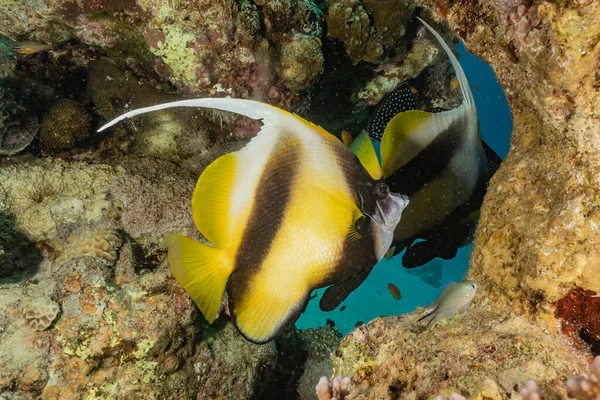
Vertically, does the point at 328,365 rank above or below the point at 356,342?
below

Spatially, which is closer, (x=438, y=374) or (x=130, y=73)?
(x=438, y=374)

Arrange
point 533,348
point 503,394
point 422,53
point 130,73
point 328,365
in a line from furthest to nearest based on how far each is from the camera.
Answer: point 422,53
point 328,365
point 130,73
point 533,348
point 503,394

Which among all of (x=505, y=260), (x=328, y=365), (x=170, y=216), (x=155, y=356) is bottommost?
(x=328, y=365)

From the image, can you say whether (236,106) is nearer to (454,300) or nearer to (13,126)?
(454,300)

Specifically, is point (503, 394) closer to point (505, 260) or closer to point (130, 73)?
point (505, 260)

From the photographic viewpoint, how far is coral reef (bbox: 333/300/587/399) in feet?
5.16

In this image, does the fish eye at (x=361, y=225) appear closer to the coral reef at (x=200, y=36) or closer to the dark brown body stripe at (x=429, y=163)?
the dark brown body stripe at (x=429, y=163)

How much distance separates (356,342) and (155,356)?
1.64m

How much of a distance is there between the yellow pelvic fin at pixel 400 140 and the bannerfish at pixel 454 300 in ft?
2.54

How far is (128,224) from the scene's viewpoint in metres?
3.60

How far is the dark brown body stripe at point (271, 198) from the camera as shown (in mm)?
1727

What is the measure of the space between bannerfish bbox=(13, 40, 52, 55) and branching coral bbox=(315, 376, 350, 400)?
4.35 meters

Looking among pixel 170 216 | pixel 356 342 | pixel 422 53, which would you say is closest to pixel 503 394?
pixel 356 342

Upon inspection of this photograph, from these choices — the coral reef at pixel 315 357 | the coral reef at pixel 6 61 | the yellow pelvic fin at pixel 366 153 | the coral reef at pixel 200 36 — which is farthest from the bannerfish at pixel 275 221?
the coral reef at pixel 6 61
